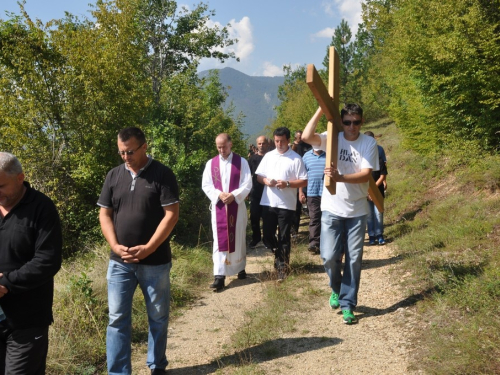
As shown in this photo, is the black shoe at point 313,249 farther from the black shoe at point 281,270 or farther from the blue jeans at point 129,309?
the blue jeans at point 129,309

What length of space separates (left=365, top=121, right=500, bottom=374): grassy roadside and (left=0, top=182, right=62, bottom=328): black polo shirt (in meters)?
2.91

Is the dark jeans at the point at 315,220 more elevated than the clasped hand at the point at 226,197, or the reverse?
the clasped hand at the point at 226,197

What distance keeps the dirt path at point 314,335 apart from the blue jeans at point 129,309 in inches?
18.9

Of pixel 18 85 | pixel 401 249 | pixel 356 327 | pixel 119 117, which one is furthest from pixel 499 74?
pixel 18 85

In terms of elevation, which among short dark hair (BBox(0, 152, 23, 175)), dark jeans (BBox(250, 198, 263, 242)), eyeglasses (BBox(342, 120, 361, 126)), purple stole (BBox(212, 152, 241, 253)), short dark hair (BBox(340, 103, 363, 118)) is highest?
short dark hair (BBox(340, 103, 363, 118))

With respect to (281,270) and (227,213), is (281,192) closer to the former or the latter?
(227,213)

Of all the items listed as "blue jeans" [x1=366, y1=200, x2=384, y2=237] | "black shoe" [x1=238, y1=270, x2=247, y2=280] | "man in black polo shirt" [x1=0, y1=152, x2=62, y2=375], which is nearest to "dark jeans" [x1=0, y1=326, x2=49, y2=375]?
"man in black polo shirt" [x1=0, y1=152, x2=62, y2=375]

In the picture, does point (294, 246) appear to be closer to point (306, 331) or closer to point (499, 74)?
point (306, 331)

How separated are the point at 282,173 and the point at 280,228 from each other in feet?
2.55

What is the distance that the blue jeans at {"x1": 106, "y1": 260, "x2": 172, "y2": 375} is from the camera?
381 cm

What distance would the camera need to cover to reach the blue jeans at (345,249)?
4887 mm

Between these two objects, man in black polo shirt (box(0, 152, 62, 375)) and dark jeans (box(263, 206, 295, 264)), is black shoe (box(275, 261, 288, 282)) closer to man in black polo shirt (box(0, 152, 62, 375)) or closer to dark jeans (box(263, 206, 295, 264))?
dark jeans (box(263, 206, 295, 264))

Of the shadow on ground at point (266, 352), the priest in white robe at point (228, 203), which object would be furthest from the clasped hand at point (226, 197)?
the shadow on ground at point (266, 352)

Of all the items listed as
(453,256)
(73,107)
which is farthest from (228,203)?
(73,107)
